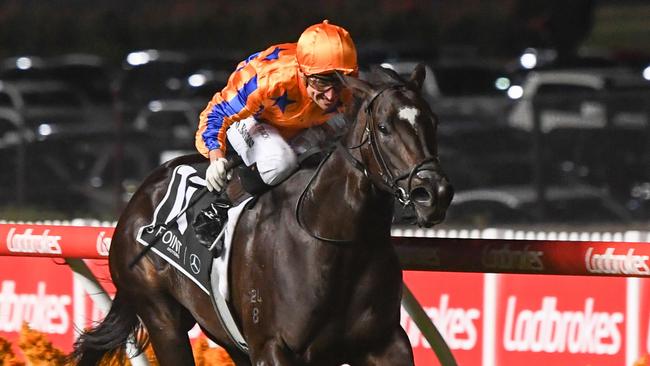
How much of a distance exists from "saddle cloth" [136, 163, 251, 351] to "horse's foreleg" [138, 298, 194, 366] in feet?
0.76

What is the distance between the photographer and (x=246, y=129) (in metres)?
5.17

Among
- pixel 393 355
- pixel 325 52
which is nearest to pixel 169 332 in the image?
pixel 393 355

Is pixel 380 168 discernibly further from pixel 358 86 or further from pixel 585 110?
pixel 585 110

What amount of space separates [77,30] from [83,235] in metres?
17.3

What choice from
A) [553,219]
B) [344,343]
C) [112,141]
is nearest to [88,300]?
[344,343]

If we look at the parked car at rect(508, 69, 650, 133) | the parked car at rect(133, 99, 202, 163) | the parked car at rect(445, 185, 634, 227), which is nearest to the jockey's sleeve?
the parked car at rect(508, 69, 650, 133)

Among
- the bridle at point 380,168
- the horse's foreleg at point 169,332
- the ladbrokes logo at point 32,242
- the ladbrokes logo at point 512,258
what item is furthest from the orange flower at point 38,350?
the ladbrokes logo at point 512,258

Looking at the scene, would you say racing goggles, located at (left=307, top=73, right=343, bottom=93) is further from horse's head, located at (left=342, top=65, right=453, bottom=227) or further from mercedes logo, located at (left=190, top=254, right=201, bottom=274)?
mercedes logo, located at (left=190, top=254, right=201, bottom=274)

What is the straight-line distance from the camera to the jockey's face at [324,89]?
4.77 meters

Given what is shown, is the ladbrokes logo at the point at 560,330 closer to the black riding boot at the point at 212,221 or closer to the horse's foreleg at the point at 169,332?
the horse's foreleg at the point at 169,332

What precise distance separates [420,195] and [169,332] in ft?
5.67

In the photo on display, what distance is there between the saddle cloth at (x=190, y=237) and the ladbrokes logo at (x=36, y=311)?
184 centimetres

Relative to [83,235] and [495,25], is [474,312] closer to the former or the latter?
[83,235]

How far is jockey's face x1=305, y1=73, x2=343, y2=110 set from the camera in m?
4.77
